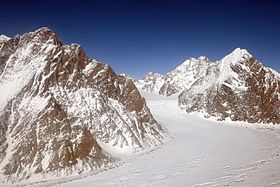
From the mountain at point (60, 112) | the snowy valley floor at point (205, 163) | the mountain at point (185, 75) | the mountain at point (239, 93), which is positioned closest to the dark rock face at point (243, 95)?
the mountain at point (239, 93)

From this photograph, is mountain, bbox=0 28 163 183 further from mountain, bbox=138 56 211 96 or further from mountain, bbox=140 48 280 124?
mountain, bbox=138 56 211 96

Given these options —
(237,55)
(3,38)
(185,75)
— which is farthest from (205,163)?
(185,75)

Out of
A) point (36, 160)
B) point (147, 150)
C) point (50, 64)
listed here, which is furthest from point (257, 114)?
point (36, 160)

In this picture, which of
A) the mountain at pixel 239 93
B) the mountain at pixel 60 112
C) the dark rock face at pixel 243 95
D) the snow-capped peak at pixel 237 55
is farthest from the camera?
the snow-capped peak at pixel 237 55

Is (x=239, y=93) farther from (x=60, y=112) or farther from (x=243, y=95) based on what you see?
(x=60, y=112)

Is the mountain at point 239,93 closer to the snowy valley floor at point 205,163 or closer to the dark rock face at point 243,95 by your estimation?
the dark rock face at point 243,95

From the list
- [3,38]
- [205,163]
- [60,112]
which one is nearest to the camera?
[205,163]
